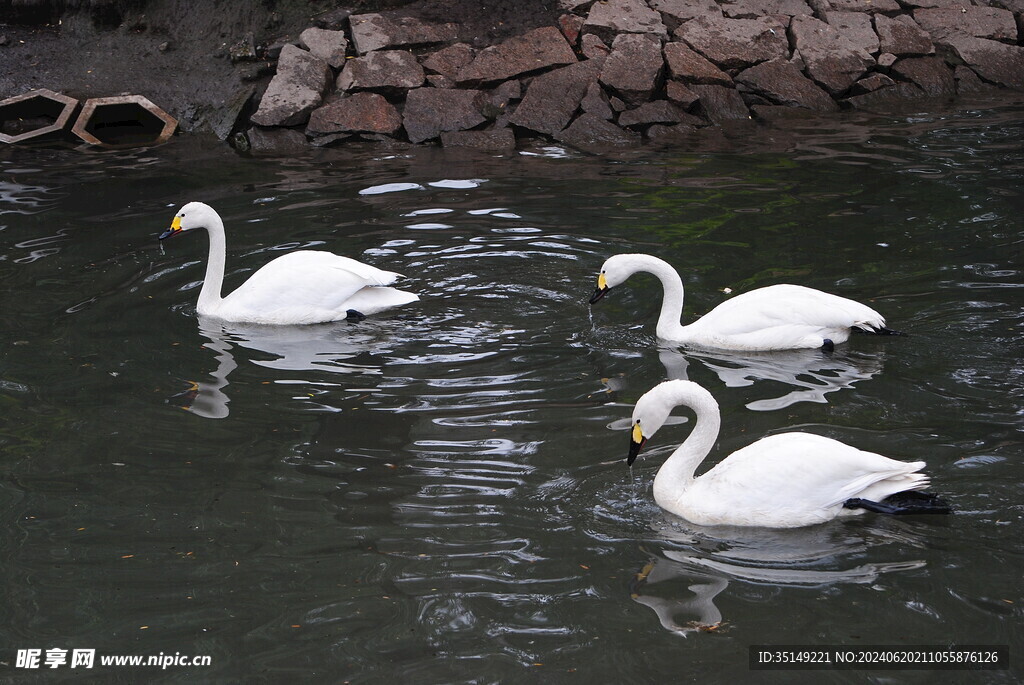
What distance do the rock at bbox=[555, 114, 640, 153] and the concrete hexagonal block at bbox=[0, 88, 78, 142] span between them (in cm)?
568

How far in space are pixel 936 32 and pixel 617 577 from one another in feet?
38.7

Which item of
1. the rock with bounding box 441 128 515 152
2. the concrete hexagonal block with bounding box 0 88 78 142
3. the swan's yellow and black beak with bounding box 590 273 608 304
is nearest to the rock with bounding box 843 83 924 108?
the rock with bounding box 441 128 515 152

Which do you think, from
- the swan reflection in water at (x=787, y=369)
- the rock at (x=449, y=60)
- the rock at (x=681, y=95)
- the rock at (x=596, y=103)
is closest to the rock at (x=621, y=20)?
the rock at (x=681, y=95)

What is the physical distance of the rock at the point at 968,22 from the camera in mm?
13977

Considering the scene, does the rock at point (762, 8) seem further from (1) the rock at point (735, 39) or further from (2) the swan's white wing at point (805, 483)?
(2) the swan's white wing at point (805, 483)

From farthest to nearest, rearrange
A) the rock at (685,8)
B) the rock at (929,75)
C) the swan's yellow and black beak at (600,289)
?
the rock at (685,8) < the rock at (929,75) < the swan's yellow and black beak at (600,289)

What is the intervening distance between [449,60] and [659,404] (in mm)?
9121

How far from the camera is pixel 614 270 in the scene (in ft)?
23.4

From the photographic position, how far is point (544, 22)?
13.8 meters

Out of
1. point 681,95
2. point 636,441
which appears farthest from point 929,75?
point 636,441

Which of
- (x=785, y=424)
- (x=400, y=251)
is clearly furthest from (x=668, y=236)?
(x=785, y=424)

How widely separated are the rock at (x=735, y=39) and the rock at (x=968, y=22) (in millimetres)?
1995

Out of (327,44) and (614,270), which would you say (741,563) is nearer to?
(614,270)

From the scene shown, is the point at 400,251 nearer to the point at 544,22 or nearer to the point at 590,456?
the point at 590,456
